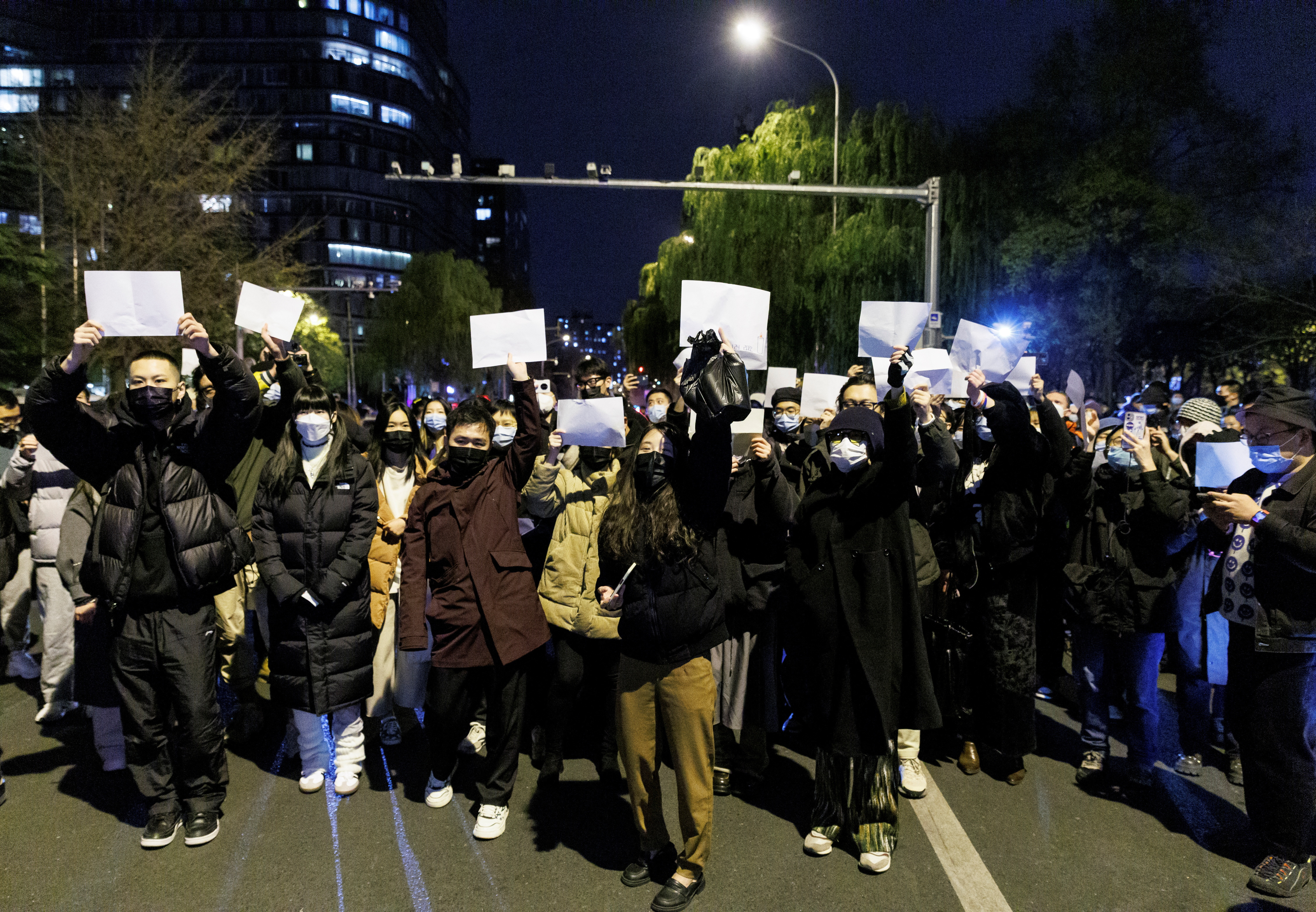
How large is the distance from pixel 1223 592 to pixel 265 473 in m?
5.00

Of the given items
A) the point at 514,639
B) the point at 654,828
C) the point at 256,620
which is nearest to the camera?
the point at 654,828

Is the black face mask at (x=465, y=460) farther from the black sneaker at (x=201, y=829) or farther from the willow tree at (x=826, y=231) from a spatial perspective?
the willow tree at (x=826, y=231)

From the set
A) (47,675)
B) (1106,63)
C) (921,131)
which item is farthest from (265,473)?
(1106,63)

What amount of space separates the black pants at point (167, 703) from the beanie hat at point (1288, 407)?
17.1 feet

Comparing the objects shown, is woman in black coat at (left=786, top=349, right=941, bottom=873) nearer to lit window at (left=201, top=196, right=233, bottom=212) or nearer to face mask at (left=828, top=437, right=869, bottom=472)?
face mask at (left=828, top=437, right=869, bottom=472)

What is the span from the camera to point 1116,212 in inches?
777

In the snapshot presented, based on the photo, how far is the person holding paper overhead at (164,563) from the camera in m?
4.00

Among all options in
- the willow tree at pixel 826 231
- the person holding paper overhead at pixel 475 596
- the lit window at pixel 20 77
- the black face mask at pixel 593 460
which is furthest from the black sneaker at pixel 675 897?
the lit window at pixel 20 77

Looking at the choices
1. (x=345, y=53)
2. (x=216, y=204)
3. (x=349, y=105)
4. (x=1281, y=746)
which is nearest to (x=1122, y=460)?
(x=1281, y=746)

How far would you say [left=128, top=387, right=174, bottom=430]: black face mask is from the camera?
13.1 ft

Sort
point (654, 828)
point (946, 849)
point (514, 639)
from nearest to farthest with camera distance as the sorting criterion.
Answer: point (654, 828) → point (946, 849) → point (514, 639)

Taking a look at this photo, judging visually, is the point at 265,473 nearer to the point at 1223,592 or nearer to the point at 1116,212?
the point at 1223,592

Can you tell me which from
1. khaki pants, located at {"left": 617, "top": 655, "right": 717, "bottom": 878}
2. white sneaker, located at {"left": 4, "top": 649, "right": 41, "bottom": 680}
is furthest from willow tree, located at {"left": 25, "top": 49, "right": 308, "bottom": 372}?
khaki pants, located at {"left": 617, "top": 655, "right": 717, "bottom": 878}

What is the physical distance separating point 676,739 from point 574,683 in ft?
4.43
